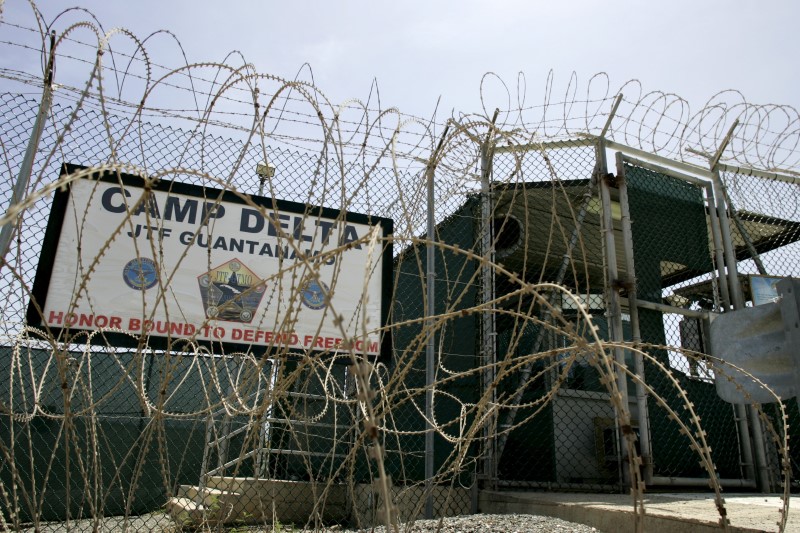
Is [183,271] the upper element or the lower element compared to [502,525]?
upper

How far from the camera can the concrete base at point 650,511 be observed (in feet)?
9.29

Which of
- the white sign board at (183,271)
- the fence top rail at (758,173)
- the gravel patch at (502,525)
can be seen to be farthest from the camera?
the fence top rail at (758,173)

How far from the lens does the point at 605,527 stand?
11.3ft

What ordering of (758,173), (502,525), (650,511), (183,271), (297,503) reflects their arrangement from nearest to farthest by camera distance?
(650,511) → (502,525) → (183,271) → (297,503) → (758,173)

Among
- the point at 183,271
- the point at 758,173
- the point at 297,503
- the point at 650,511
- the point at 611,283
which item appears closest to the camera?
the point at 650,511

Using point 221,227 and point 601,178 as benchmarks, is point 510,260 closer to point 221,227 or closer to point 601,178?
point 601,178

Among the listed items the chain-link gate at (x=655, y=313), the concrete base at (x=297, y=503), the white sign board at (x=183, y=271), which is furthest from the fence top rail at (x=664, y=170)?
the concrete base at (x=297, y=503)

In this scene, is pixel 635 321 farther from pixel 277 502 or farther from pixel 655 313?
pixel 277 502

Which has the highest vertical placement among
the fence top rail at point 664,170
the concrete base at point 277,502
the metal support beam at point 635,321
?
the fence top rail at point 664,170

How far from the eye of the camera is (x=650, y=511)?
10.7 feet

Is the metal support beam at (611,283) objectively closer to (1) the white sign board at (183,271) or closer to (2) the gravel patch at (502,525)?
(2) the gravel patch at (502,525)

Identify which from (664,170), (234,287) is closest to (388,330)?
(234,287)

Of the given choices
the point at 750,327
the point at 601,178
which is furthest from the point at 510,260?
the point at 750,327

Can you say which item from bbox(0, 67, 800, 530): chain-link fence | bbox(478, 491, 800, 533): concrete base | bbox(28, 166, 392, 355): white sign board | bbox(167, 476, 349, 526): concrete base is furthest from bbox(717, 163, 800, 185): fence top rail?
bbox(167, 476, 349, 526): concrete base
